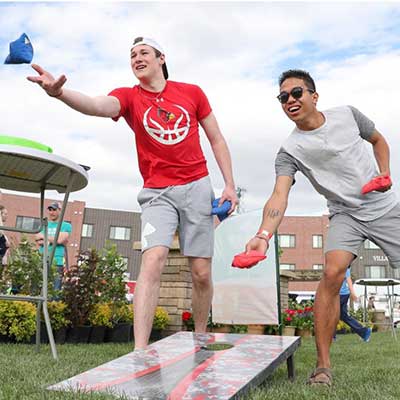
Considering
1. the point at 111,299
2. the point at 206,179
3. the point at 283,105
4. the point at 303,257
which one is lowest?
the point at 111,299

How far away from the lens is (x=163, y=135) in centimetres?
330

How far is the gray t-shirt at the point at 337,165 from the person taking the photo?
2.97 metres

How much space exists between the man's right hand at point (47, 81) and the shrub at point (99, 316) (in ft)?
11.2

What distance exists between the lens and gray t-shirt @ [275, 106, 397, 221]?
2967 mm

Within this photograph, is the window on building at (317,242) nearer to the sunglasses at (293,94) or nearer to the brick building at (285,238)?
the brick building at (285,238)

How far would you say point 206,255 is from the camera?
338 cm

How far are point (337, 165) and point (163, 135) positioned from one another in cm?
114

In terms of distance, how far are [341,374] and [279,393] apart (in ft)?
3.50

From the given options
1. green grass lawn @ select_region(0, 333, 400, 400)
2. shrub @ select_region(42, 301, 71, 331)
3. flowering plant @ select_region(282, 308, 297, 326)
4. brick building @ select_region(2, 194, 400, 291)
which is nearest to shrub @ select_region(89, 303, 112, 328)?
shrub @ select_region(42, 301, 71, 331)

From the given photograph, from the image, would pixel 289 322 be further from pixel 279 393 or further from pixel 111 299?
pixel 279 393

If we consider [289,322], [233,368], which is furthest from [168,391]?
[289,322]

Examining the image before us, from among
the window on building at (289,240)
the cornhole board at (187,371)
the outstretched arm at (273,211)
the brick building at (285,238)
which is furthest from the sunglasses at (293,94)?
the window on building at (289,240)

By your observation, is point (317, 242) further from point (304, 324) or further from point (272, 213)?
point (272, 213)

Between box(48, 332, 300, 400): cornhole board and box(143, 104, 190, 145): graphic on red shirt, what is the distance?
1.31 metres
